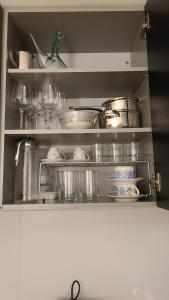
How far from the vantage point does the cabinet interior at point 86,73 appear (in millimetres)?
835

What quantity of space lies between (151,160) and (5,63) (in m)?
0.58

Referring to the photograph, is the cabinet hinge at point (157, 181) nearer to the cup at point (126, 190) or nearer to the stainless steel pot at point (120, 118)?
the cup at point (126, 190)

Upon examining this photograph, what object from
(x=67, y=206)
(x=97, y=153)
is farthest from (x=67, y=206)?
(x=97, y=153)

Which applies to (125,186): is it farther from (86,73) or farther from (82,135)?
(86,73)

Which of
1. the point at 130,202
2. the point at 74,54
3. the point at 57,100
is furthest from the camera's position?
the point at 74,54

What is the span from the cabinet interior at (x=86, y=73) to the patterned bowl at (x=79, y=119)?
4cm

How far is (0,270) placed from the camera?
3.22ft

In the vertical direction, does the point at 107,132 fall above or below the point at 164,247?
above

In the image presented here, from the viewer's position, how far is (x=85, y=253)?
3.27 ft

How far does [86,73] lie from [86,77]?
3 centimetres

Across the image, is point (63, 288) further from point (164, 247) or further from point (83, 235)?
point (164, 247)

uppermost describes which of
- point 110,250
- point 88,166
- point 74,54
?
point 74,54

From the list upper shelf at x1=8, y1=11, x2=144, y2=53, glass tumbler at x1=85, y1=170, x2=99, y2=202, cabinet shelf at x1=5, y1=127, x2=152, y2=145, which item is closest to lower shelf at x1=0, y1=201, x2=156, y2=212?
glass tumbler at x1=85, y1=170, x2=99, y2=202

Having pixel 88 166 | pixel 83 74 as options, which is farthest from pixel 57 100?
pixel 88 166
